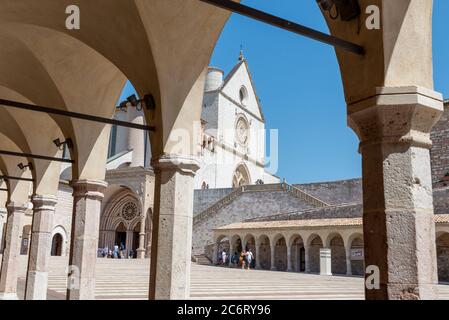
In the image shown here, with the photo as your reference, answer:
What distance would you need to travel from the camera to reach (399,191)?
9.87 ft

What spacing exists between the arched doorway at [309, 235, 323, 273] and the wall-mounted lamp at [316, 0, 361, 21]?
21773 mm

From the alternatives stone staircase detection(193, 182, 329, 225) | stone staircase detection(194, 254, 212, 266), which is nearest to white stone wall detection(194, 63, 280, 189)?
stone staircase detection(193, 182, 329, 225)

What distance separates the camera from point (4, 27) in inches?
280

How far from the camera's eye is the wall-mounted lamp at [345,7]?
3.28 metres

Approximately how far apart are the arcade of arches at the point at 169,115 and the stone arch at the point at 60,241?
18.6 metres

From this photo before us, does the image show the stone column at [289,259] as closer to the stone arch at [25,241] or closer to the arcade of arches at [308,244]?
the arcade of arches at [308,244]

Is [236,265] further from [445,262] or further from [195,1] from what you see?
[195,1]

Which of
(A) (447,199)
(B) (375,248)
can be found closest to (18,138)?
(B) (375,248)

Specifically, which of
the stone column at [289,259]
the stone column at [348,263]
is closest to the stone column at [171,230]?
the stone column at [348,263]

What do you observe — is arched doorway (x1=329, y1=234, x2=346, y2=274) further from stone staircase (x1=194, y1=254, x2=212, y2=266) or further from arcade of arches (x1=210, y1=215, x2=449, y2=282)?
stone staircase (x1=194, y1=254, x2=212, y2=266)

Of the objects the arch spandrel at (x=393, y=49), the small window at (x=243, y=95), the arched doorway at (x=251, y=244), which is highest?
the small window at (x=243, y=95)

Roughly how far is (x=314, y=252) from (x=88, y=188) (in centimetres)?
1860
